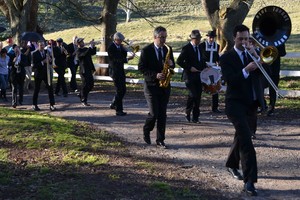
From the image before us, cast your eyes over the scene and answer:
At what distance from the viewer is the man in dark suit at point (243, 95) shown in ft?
21.7

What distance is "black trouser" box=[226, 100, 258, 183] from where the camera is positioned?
21.7ft

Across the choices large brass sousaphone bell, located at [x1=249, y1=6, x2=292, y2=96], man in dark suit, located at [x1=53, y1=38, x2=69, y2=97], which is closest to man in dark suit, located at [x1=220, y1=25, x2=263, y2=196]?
large brass sousaphone bell, located at [x1=249, y1=6, x2=292, y2=96]

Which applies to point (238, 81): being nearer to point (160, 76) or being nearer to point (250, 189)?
point (250, 189)

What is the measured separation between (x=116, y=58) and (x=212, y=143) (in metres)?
3.86

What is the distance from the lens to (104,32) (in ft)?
69.3

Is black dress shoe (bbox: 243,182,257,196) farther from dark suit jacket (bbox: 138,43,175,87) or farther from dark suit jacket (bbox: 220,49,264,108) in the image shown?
dark suit jacket (bbox: 138,43,175,87)

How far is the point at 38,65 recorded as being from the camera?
13.3m

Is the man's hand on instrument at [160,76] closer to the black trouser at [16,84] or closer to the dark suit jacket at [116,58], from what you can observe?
the dark suit jacket at [116,58]

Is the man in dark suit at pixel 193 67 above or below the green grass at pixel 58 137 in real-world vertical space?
above

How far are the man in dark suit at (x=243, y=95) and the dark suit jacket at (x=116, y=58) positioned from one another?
19.2 feet

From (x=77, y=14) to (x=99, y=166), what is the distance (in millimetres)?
14396

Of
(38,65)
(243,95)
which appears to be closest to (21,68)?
(38,65)

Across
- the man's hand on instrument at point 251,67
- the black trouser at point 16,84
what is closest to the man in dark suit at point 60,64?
the black trouser at point 16,84

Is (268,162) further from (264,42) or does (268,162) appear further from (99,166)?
(264,42)
